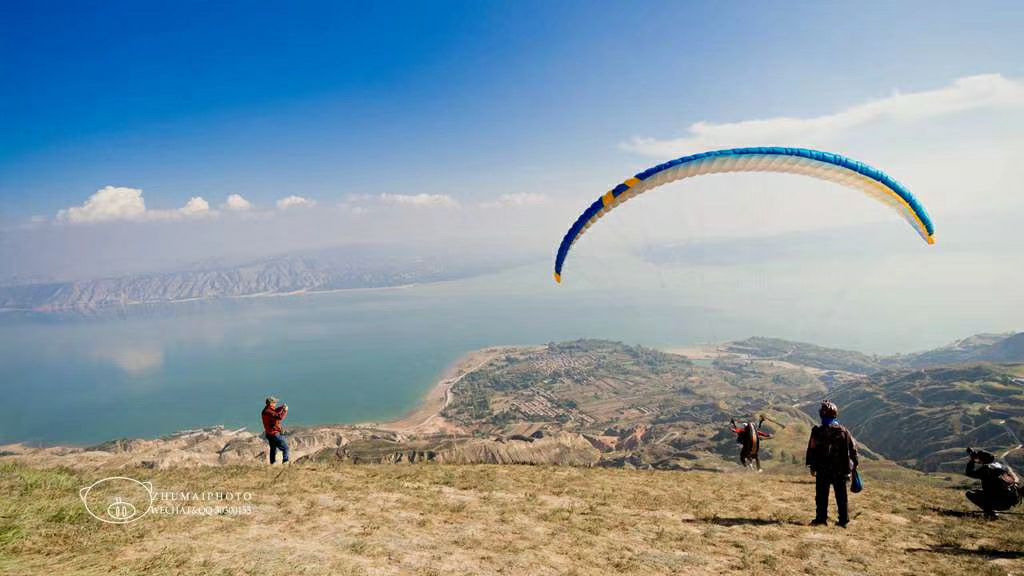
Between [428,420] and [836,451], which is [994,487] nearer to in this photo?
[836,451]

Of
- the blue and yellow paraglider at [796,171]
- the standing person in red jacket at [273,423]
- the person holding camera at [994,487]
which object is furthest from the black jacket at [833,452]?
the standing person in red jacket at [273,423]

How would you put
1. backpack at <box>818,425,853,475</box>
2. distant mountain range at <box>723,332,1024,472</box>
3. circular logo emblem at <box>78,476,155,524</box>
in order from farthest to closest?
1. distant mountain range at <box>723,332,1024,472</box>
2. backpack at <box>818,425,853,475</box>
3. circular logo emblem at <box>78,476,155,524</box>

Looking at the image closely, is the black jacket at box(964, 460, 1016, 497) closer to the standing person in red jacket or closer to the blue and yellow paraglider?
the blue and yellow paraglider

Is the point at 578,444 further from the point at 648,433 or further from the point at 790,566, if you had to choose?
the point at 790,566

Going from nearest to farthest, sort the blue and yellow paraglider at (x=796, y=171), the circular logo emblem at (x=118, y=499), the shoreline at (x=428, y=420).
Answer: the circular logo emblem at (x=118, y=499) → the blue and yellow paraglider at (x=796, y=171) → the shoreline at (x=428, y=420)

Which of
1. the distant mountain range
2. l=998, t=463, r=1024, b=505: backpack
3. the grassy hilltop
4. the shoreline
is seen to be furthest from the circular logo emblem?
the distant mountain range

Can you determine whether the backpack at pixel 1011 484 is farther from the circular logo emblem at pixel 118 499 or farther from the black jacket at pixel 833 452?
the circular logo emblem at pixel 118 499
